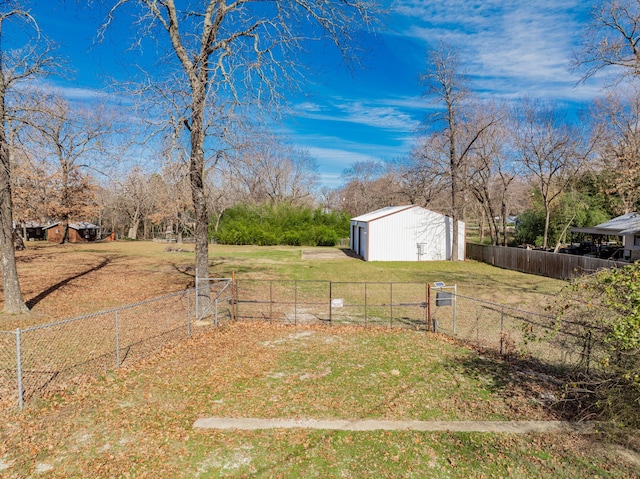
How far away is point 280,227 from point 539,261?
29.6m

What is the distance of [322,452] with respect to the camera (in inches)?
210

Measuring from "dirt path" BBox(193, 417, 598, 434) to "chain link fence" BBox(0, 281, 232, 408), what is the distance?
3221mm

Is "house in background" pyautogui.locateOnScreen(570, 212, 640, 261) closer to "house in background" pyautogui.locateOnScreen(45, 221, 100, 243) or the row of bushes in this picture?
the row of bushes

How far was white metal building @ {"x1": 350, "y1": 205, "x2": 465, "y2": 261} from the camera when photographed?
30.6 meters

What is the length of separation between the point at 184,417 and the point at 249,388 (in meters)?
1.46

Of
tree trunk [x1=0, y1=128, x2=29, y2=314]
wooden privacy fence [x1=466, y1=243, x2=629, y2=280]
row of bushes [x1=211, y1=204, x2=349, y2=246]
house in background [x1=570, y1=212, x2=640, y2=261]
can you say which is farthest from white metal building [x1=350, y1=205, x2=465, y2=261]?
tree trunk [x1=0, y1=128, x2=29, y2=314]

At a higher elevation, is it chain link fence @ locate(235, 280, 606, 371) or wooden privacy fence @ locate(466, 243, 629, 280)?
wooden privacy fence @ locate(466, 243, 629, 280)

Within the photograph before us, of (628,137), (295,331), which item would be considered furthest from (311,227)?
(295,331)

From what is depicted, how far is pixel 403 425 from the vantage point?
19.9ft

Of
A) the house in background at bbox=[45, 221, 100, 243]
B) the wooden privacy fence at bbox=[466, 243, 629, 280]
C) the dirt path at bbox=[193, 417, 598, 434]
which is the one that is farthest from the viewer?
the house in background at bbox=[45, 221, 100, 243]

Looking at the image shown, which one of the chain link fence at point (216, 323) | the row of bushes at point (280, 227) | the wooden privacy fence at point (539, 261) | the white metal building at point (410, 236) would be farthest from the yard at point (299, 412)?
the row of bushes at point (280, 227)

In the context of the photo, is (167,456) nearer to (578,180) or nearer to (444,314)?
(444,314)

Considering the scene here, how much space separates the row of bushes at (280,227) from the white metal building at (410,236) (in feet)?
45.1

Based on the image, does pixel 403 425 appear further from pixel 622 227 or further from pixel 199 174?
pixel 622 227
